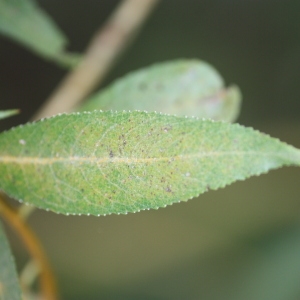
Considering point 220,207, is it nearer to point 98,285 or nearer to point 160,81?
point 98,285

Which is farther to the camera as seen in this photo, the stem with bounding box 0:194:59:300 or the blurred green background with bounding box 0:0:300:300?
the blurred green background with bounding box 0:0:300:300

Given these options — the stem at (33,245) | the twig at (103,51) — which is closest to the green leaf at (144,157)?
the stem at (33,245)

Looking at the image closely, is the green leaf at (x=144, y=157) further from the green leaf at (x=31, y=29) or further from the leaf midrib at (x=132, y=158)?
the green leaf at (x=31, y=29)

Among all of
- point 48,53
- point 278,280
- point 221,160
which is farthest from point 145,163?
point 278,280

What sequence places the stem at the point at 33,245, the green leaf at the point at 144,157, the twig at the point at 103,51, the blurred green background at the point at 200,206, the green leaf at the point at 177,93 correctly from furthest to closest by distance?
the blurred green background at the point at 200,206, the twig at the point at 103,51, the green leaf at the point at 177,93, the stem at the point at 33,245, the green leaf at the point at 144,157

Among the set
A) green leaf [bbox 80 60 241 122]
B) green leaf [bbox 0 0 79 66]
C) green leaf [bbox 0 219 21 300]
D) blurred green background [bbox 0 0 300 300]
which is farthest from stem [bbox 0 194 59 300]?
blurred green background [bbox 0 0 300 300]

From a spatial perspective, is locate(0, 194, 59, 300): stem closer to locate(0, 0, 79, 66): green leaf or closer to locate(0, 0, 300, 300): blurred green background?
locate(0, 0, 79, 66): green leaf
